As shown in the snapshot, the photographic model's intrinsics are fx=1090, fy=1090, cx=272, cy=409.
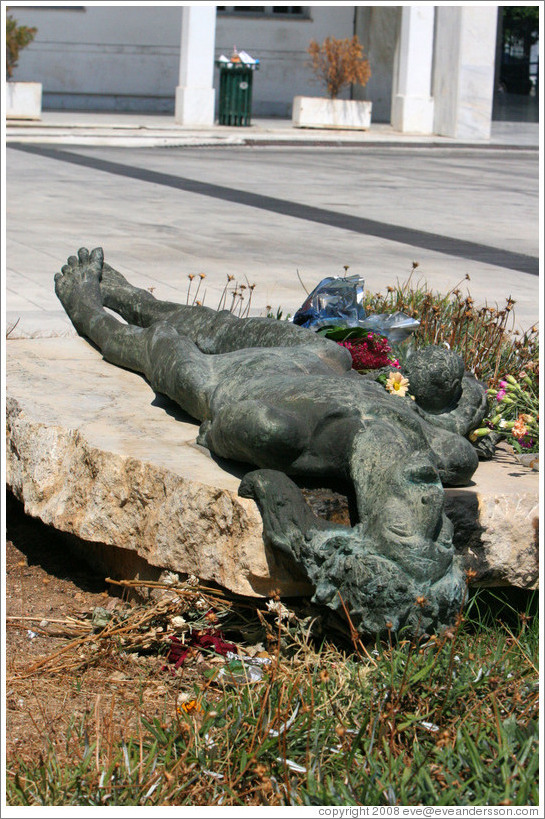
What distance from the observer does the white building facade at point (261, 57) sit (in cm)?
1903

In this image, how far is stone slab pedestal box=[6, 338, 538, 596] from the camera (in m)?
3.08

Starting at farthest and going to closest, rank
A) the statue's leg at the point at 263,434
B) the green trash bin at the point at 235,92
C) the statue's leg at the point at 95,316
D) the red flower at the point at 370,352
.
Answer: the green trash bin at the point at 235,92 → the statue's leg at the point at 95,316 → the red flower at the point at 370,352 → the statue's leg at the point at 263,434

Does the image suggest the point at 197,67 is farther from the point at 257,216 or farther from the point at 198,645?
the point at 198,645

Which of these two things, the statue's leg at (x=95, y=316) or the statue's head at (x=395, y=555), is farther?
the statue's leg at (x=95, y=316)

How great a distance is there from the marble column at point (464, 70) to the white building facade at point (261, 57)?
2cm

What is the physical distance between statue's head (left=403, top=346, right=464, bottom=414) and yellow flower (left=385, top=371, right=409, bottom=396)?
0.02 metres

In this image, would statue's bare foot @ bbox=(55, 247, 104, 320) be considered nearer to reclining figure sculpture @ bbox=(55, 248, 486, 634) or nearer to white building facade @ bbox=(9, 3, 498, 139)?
reclining figure sculpture @ bbox=(55, 248, 486, 634)

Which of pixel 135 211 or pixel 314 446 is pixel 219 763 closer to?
pixel 314 446

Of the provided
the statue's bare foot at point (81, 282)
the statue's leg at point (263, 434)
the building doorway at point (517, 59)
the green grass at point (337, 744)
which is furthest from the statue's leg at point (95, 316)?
the building doorway at point (517, 59)

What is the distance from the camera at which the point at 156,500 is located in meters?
3.25

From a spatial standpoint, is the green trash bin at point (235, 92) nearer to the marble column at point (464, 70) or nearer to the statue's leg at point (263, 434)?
the marble column at point (464, 70)

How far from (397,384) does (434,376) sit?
0.39 feet

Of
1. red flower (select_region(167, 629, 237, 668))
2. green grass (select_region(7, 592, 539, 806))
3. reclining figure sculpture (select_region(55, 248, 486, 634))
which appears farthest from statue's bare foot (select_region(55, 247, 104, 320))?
green grass (select_region(7, 592, 539, 806))

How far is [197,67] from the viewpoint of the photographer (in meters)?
18.8
